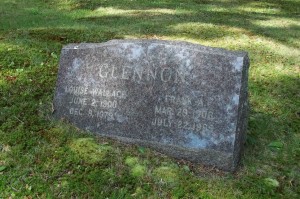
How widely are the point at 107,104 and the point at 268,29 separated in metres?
8.42

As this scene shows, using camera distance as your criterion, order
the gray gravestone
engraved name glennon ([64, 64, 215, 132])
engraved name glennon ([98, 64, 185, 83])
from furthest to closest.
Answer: engraved name glennon ([98, 64, 185, 83])
engraved name glennon ([64, 64, 215, 132])
the gray gravestone

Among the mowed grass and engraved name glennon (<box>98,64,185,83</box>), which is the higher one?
engraved name glennon (<box>98,64,185,83</box>)

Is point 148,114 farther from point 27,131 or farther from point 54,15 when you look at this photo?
point 54,15

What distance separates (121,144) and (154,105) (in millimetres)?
817

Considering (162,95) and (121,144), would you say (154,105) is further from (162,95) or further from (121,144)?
(121,144)

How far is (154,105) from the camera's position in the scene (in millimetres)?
5781

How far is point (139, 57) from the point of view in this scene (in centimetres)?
586

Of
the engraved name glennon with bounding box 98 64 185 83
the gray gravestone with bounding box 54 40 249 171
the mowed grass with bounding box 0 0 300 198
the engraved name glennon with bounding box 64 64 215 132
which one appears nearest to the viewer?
the mowed grass with bounding box 0 0 300 198

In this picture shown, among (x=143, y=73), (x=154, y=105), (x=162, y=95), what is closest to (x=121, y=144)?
(x=154, y=105)

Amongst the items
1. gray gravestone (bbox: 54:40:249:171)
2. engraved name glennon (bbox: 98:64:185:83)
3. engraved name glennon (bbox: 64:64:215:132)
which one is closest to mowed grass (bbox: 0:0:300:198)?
gray gravestone (bbox: 54:40:249:171)

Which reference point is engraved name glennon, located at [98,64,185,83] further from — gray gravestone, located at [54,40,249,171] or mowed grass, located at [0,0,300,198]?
mowed grass, located at [0,0,300,198]

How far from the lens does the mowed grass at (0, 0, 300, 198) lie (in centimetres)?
522

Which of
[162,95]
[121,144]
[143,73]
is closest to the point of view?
[162,95]

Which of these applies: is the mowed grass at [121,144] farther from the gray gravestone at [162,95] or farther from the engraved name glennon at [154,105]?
the engraved name glennon at [154,105]
